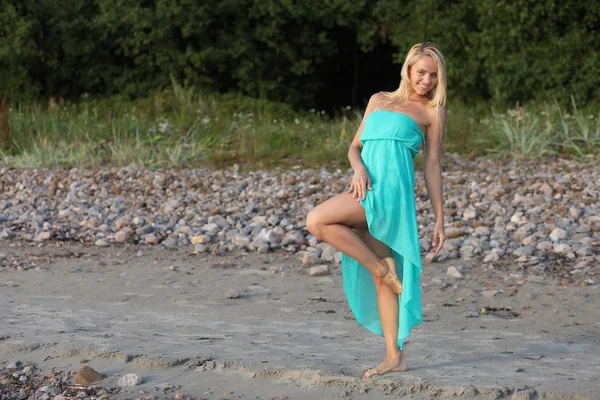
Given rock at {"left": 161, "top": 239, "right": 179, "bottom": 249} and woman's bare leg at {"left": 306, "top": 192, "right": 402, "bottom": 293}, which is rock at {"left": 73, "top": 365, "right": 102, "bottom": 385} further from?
rock at {"left": 161, "top": 239, "right": 179, "bottom": 249}

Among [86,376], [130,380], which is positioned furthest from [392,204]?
[86,376]

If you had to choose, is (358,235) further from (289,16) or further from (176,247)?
(289,16)

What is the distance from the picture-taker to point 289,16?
60.7 ft

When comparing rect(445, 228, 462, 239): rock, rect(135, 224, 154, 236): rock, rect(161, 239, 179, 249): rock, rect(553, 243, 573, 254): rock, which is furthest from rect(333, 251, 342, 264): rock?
rect(135, 224, 154, 236): rock

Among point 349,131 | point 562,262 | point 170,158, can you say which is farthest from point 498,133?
point 562,262

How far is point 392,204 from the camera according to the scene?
3826 millimetres

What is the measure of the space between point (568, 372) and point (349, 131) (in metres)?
8.72

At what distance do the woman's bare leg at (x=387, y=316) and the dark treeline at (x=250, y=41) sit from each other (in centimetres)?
1241

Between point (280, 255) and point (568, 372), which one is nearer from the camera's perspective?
point (568, 372)

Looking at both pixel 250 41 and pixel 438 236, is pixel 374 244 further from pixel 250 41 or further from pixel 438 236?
pixel 250 41

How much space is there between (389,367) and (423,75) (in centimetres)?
128

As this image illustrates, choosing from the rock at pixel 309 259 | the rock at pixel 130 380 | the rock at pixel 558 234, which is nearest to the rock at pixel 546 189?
the rock at pixel 558 234

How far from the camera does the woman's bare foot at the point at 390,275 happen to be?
3914 mm

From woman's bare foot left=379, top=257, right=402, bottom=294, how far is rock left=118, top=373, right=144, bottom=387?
1165mm
